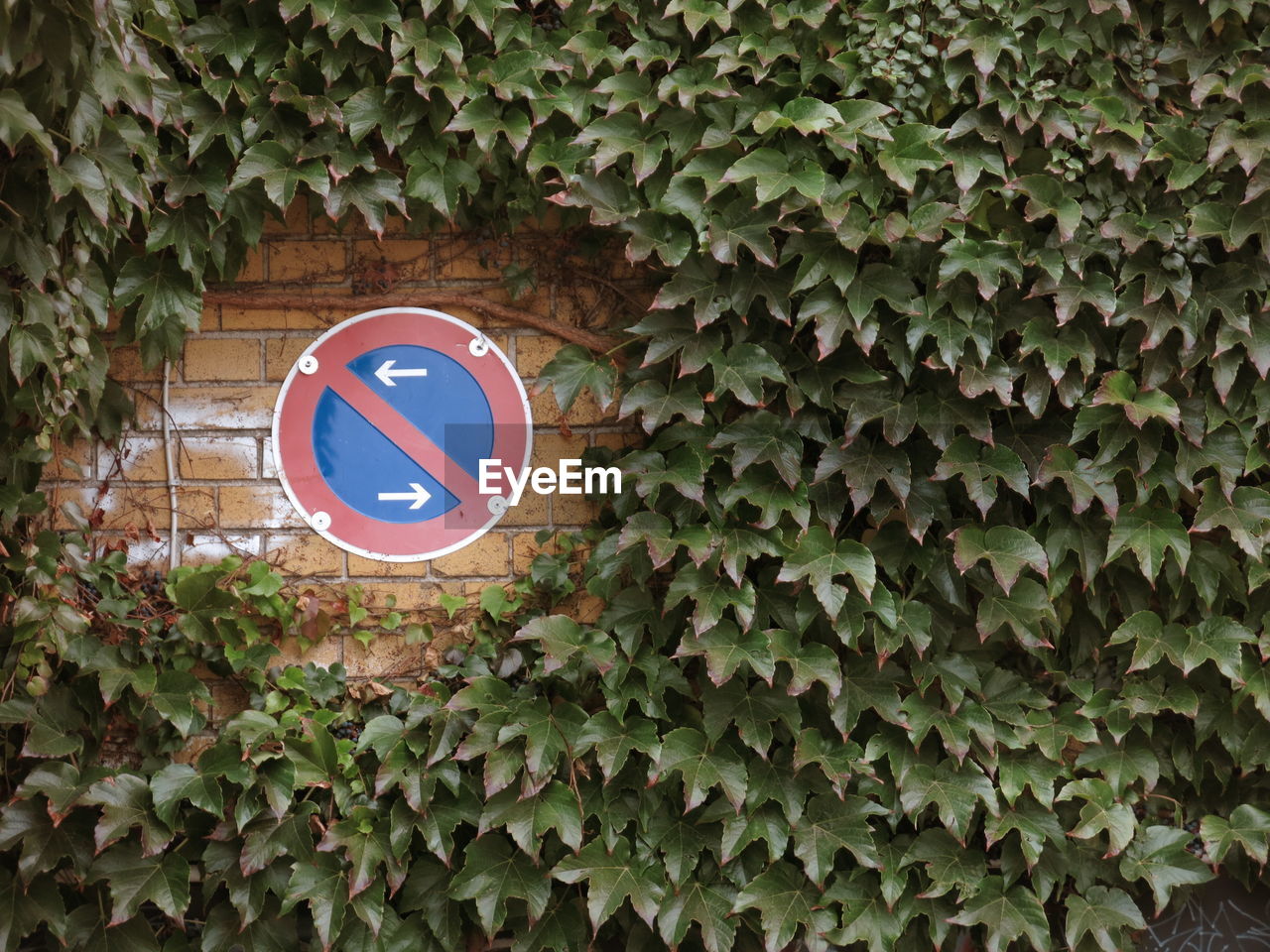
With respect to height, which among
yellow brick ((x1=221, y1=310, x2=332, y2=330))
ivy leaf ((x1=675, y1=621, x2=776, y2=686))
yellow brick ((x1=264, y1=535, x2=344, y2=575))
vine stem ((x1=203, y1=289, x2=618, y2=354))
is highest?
vine stem ((x1=203, y1=289, x2=618, y2=354))

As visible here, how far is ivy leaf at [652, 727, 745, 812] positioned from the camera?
1839mm

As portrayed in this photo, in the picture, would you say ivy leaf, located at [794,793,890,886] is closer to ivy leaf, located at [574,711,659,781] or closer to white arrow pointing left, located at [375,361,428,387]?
ivy leaf, located at [574,711,659,781]

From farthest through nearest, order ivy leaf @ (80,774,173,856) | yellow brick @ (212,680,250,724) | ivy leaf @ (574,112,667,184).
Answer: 1. yellow brick @ (212,680,250,724)
2. ivy leaf @ (574,112,667,184)
3. ivy leaf @ (80,774,173,856)

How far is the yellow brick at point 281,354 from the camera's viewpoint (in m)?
2.05

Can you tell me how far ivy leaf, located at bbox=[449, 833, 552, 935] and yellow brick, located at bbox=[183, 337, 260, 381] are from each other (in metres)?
1.04

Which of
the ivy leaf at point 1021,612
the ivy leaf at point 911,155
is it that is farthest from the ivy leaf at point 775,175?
the ivy leaf at point 1021,612

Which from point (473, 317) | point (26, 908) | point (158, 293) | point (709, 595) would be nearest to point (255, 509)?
point (158, 293)

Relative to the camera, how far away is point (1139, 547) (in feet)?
6.31

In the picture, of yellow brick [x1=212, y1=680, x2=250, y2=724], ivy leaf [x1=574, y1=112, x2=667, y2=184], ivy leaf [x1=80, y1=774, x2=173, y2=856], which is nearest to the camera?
ivy leaf [x1=80, y1=774, x2=173, y2=856]

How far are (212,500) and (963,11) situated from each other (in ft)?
5.79

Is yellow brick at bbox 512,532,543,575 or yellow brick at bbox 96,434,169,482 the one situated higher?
yellow brick at bbox 96,434,169,482

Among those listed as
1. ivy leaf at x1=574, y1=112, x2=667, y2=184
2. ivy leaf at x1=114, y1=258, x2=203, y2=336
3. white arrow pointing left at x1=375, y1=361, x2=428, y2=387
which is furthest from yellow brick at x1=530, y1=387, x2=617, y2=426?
ivy leaf at x1=114, y1=258, x2=203, y2=336

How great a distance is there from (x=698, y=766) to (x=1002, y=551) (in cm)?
70

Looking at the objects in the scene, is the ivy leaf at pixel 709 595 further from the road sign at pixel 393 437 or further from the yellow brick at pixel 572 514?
the road sign at pixel 393 437
